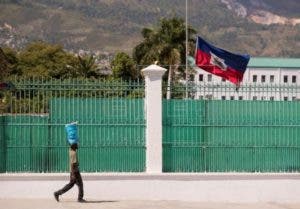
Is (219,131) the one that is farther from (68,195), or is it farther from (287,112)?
(68,195)

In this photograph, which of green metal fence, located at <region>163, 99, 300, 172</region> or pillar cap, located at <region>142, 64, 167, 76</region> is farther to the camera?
green metal fence, located at <region>163, 99, 300, 172</region>

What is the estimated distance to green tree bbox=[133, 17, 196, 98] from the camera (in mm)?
58156

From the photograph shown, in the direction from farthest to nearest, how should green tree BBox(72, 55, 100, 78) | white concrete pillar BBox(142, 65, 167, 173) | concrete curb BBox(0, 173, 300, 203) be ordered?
green tree BBox(72, 55, 100, 78) < white concrete pillar BBox(142, 65, 167, 173) < concrete curb BBox(0, 173, 300, 203)

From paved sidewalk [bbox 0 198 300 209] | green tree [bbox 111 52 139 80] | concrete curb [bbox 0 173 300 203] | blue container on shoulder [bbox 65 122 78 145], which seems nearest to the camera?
paved sidewalk [bbox 0 198 300 209]

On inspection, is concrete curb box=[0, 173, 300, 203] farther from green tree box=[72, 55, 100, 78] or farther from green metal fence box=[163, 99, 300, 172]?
green tree box=[72, 55, 100, 78]

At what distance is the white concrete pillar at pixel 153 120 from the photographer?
15625 mm

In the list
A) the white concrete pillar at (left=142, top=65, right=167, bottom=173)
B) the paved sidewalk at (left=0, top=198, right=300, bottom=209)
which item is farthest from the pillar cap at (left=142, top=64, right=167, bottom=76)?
the paved sidewalk at (left=0, top=198, right=300, bottom=209)

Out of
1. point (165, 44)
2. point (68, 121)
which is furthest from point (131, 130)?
point (165, 44)

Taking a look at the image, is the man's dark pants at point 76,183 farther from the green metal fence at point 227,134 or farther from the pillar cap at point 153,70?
the pillar cap at point 153,70

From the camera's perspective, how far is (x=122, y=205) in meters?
14.9

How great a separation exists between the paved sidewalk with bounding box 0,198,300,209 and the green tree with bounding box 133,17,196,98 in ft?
137

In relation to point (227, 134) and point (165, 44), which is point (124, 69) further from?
point (227, 134)

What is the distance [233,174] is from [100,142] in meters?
3.06

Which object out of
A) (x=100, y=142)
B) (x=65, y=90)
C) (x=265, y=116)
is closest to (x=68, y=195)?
(x=100, y=142)
